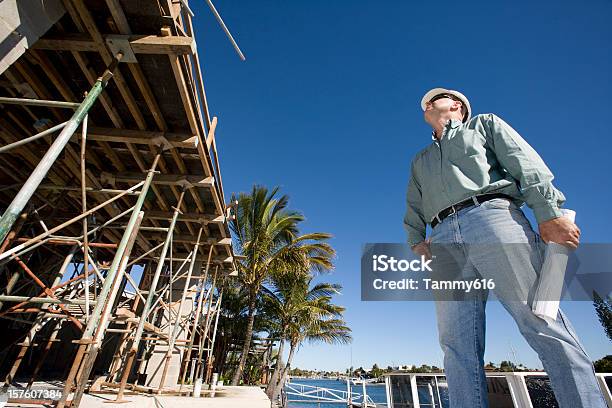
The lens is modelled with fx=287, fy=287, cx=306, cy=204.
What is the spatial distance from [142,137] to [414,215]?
13.0 ft

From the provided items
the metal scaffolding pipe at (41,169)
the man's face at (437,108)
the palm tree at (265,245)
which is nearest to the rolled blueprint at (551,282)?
the man's face at (437,108)

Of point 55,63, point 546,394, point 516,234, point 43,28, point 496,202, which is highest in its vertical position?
point 55,63

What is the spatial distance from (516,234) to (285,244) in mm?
11596

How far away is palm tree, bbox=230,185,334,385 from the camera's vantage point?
1154 cm

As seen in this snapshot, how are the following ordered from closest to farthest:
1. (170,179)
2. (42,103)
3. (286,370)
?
(42,103), (170,179), (286,370)

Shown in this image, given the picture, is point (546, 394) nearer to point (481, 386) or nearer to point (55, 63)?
point (481, 386)

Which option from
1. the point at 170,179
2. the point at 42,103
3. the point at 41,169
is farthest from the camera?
the point at 170,179

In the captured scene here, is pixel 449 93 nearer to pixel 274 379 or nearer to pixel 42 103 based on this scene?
pixel 42 103

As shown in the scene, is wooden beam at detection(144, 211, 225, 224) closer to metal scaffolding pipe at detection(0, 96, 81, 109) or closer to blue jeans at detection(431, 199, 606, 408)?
metal scaffolding pipe at detection(0, 96, 81, 109)

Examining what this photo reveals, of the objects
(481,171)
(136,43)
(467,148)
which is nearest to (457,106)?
(467,148)

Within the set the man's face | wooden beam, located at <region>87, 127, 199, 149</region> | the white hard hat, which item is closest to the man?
the man's face

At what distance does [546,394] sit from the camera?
8188 mm

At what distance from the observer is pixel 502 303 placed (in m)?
1.28

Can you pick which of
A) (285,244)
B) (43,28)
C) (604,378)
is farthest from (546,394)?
(43,28)
